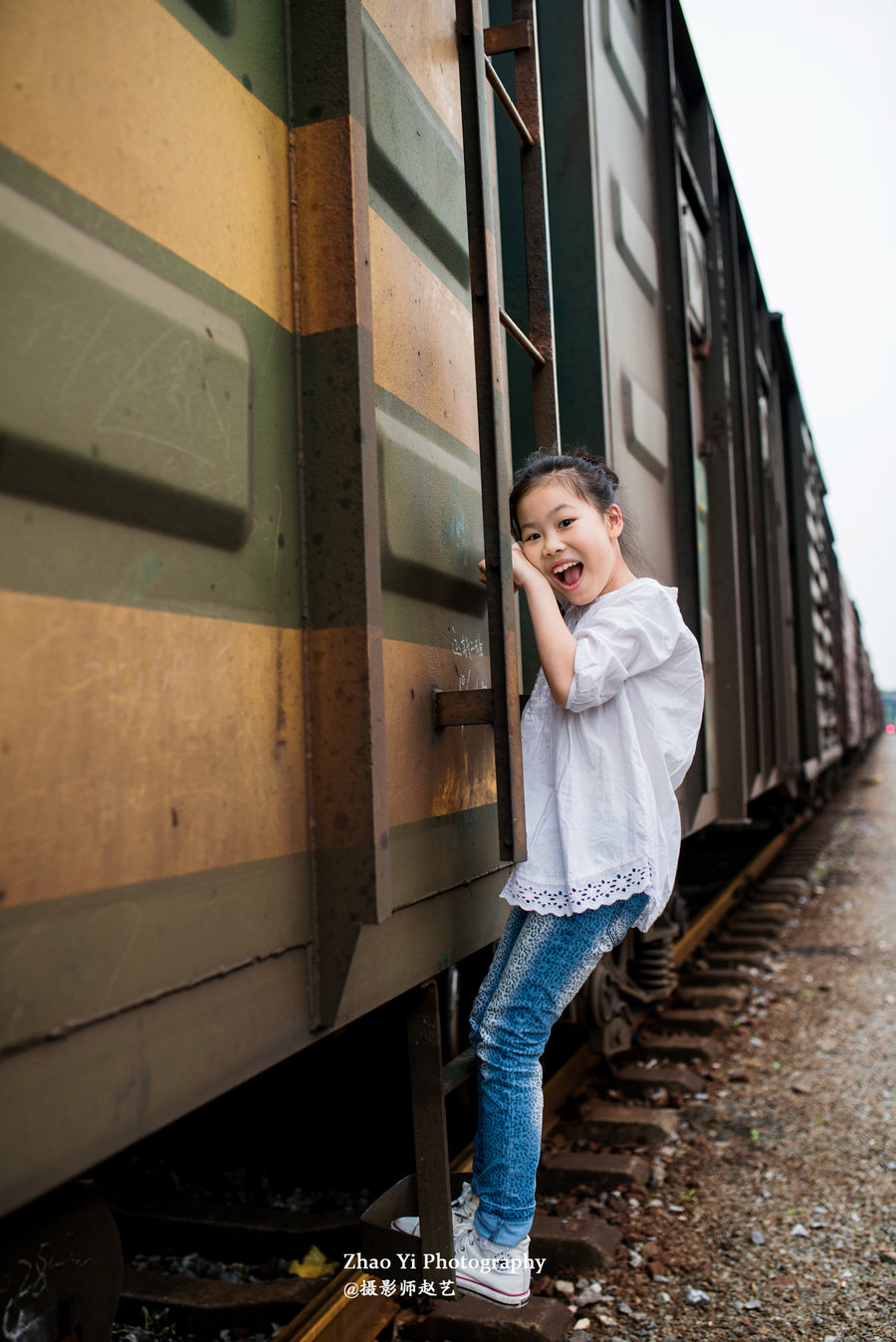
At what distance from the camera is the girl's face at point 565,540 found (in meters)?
1.92

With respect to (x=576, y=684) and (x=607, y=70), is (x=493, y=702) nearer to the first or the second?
(x=576, y=684)

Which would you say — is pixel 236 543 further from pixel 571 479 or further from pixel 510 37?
pixel 510 37

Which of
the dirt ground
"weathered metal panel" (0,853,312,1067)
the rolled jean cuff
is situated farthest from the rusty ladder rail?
the dirt ground

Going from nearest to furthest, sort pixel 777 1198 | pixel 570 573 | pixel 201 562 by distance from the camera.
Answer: pixel 201 562 < pixel 570 573 < pixel 777 1198

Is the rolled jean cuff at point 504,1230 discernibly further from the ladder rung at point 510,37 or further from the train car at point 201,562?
the ladder rung at point 510,37

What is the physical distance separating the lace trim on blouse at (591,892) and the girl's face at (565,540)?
0.53 m

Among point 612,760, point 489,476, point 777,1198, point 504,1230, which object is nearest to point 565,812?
point 612,760

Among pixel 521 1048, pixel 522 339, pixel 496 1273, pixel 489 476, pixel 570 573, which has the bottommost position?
pixel 496 1273

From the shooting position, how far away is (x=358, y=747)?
4.38ft

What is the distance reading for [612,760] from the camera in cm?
185

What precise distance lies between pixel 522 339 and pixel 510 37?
0.61 metres

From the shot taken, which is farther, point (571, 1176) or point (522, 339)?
point (571, 1176)

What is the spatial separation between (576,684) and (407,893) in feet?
1.52

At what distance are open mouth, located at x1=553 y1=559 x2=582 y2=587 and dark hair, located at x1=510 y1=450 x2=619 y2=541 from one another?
0.41 feet
